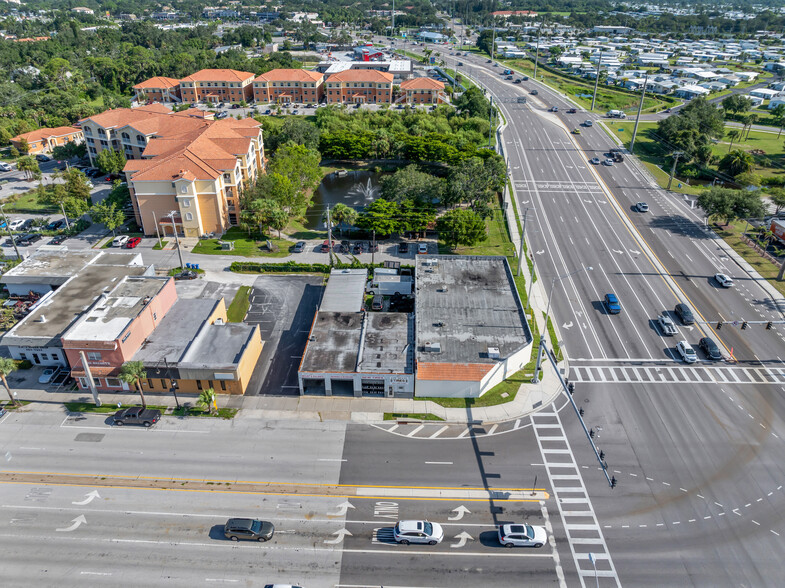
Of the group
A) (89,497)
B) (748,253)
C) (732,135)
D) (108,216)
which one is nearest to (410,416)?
(89,497)

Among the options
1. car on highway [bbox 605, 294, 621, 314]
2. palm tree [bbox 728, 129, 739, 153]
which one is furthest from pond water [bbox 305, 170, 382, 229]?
palm tree [bbox 728, 129, 739, 153]

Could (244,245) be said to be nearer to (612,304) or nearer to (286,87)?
(612,304)

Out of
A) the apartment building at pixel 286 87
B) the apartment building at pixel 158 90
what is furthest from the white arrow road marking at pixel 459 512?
the apartment building at pixel 158 90

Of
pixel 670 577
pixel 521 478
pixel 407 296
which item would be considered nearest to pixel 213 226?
pixel 407 296

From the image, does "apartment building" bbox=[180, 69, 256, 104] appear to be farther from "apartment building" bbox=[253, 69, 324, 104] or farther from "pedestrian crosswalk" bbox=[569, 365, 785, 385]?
"pedestrian crosswalk" bbox=[569, 365, 785, 385]

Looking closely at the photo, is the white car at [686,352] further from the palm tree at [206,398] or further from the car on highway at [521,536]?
the palm tree at [206,398]

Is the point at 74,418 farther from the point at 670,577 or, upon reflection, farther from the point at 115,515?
the point at 670,577
